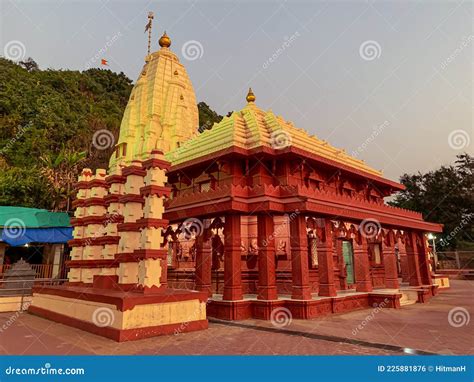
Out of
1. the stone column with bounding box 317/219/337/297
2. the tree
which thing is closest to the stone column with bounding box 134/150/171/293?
the stone column with bounding box 317/219/337/297

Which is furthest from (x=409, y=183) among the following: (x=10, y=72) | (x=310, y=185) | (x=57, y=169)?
(x=10, y=72)

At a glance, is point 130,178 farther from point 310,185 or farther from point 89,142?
point 89,142

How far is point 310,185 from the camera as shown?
13.8 metres

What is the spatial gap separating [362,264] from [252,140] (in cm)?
685

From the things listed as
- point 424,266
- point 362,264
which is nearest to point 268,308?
point 362,264

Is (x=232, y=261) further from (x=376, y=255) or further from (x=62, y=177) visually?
(x=62, y=177)

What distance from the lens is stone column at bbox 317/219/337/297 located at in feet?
37.8

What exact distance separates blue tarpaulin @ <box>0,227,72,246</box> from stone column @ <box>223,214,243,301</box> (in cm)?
1428

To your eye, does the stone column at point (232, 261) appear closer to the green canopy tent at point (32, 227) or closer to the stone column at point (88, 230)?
the stone column at point (88, 230)

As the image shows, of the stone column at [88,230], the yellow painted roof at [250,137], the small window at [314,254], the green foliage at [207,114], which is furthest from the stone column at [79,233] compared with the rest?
the green foliage at [207,114]

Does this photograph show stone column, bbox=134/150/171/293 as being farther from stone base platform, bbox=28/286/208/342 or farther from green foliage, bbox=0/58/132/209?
green foliage, bbox=0/58/132/209

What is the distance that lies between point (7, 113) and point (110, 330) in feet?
155

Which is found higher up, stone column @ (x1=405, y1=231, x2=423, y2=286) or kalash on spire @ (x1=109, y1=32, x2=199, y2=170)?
kalash on spire @ (x1=109, y1=32, x2=199, y2=170)

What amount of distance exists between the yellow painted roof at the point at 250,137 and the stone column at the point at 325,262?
3.52m
